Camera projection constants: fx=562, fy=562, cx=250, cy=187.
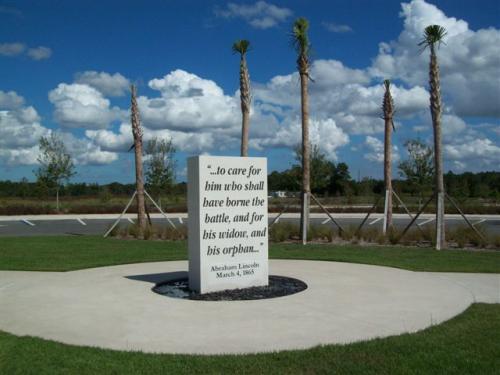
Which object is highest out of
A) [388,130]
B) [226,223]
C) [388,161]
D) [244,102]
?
[244,102]

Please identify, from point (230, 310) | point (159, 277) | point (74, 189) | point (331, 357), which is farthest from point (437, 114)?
point (74, 189)

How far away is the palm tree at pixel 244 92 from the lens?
739 inches

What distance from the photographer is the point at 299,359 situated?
18.3 feet

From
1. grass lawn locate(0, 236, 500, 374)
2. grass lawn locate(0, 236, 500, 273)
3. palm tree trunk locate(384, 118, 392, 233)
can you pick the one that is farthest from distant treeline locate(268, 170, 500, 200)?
grass lawn locate(0, 236, 500, 374)

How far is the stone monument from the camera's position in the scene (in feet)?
30.7

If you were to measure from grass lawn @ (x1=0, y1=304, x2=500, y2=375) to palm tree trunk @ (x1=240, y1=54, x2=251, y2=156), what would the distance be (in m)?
13.3

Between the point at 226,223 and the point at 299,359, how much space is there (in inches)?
169

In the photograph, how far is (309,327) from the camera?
22.5ft

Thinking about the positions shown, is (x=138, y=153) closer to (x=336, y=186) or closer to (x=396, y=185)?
(x=396, y=185)

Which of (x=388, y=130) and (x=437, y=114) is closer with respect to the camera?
(x=437, y=114)

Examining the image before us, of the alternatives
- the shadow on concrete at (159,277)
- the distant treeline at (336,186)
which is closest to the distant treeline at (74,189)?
the distant treeline at (336,186)

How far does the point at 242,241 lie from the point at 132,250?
6.98 m

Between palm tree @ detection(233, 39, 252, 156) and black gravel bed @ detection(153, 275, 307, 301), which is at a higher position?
palm tree @ detection(233, 39, 252, 156)

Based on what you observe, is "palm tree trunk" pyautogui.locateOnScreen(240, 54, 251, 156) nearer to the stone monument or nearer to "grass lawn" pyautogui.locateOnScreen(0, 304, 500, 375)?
the stone monument
